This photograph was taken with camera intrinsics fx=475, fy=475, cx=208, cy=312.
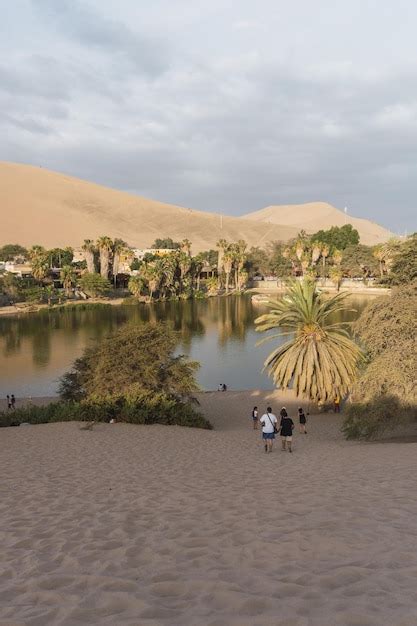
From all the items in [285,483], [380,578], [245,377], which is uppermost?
[380,578]

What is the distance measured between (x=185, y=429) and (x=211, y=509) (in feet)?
36.3

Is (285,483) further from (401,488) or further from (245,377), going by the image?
(245,377)

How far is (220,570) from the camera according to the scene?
15.9ft

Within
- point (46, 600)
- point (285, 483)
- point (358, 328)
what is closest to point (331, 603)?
point (46, 600)

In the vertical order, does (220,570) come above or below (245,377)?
above

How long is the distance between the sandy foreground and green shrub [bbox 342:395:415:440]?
11.1ft

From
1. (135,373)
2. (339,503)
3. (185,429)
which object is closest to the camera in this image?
(339,503)

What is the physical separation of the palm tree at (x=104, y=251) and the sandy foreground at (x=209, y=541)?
79.7m

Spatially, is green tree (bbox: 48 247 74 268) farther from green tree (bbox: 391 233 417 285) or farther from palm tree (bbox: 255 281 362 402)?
palm tree (bbox: 255 281 362 402)

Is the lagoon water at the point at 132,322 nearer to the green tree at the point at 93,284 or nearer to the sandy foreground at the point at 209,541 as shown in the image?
the green tree at the point at 93,284

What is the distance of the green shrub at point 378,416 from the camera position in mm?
15555

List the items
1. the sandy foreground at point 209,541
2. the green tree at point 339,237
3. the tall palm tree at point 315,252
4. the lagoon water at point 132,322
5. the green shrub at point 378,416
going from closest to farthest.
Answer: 1. the sandy foreground at point 209,541
2. the green shrub at point 378,416
3. the lagoon water at point 132,322
4. the tall palm tree at point 315,252
5. the green tree at point 339,237

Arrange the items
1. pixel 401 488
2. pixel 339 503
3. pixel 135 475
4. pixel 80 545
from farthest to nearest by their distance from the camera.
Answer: pixel 135 475 < pixel 401 488 < pixel 339 503 < pixel 80 545

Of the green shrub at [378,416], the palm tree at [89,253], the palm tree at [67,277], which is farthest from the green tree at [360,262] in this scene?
the green shrub at [378,416]
